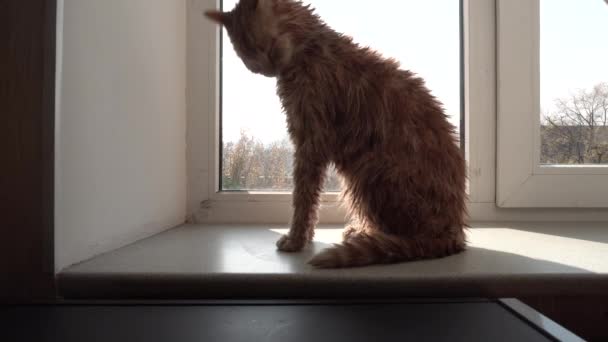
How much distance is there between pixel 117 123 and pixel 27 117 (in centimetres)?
21

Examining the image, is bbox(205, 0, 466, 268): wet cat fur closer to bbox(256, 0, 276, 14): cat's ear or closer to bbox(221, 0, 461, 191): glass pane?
bbox(256, 0, 276, 14): cat's ear

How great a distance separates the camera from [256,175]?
4.16ft

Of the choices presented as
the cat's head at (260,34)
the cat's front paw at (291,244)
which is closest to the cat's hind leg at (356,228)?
the cat's front paw at (291,244)

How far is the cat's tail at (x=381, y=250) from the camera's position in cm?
72

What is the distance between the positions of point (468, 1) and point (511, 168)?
53 cm

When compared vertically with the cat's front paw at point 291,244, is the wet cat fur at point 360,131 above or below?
above

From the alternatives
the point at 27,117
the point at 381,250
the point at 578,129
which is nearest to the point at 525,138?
the point at 578,129

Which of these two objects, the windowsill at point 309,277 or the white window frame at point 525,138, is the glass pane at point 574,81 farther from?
the windowsill at point 309,277

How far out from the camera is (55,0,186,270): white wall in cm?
68

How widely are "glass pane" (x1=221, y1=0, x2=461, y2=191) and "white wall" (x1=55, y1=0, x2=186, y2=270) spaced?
0.16 metres

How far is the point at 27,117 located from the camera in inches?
24.9

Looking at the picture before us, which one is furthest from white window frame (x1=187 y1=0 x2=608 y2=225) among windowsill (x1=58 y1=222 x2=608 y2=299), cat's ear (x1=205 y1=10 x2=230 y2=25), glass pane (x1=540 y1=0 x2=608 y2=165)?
windowsill (x1=58 y1=222 x2=608 y2=299)

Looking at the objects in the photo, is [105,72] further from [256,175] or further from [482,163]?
[482,163]

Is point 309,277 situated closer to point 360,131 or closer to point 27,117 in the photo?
point 360,131
